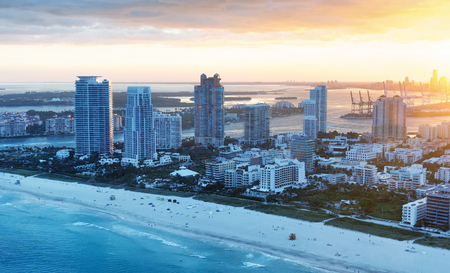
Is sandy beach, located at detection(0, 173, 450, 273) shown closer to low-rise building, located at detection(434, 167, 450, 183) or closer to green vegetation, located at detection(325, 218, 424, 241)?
green vegetation, located at detection(325, 218, 424, 241)

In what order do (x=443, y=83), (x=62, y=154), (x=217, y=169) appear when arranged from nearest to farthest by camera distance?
1. (x=217, y=169)
2. (x=62, y=154)
3. (x=443, y=83)

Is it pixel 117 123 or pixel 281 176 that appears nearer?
pixel 281 176

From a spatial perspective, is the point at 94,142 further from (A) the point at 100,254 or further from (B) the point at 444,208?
(B) the point at 444,208

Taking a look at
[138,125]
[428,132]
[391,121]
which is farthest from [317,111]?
[138,125]

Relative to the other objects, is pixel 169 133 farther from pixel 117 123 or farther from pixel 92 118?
pixel 117 123

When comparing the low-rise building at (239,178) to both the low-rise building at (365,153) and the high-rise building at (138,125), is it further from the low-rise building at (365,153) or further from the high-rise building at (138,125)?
the low-rise building at (365,153)

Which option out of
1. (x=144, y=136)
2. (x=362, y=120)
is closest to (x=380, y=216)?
(x=144, y=136)
